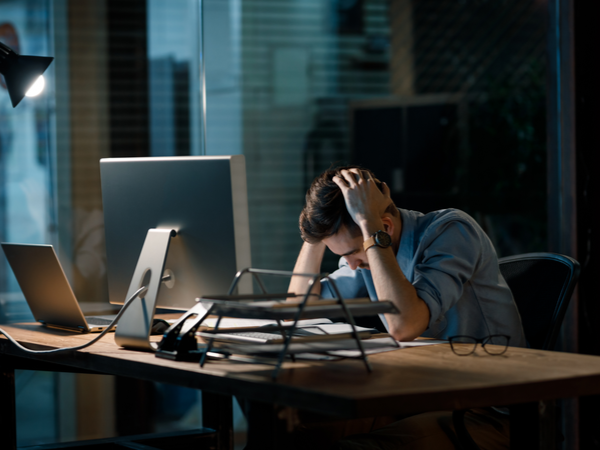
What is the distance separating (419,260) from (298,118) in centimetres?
130

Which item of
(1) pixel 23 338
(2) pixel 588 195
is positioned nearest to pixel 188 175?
(1) pixel 23 338

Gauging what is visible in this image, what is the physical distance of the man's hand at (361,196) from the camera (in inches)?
65.2

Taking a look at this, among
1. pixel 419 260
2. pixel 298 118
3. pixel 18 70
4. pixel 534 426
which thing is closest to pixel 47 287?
pixel 18 70

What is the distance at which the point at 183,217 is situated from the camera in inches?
57.1

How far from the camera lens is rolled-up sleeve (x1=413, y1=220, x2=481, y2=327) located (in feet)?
5.14

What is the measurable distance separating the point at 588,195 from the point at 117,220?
6.87ft

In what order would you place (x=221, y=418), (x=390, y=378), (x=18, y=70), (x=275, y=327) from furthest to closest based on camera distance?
(x=221, y=418)
(x=18, y=70)
(x=275, y=327)
(x=390, y=378)

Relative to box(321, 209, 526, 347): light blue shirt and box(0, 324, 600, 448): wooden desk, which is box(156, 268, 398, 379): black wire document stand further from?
box(321, 209, 526, 347): light blue shirt

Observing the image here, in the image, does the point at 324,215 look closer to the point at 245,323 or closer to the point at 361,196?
the point at 361,196

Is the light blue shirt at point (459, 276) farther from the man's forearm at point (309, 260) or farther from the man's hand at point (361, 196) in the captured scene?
the man's forearm at point (309, 260)

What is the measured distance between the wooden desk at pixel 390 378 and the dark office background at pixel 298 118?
144 cm

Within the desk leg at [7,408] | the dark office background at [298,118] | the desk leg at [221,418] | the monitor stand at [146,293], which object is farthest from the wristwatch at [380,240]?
the dark office background at [298,118]

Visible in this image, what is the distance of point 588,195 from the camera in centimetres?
289

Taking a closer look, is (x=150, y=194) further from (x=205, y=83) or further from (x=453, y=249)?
(x=205, y=83)
